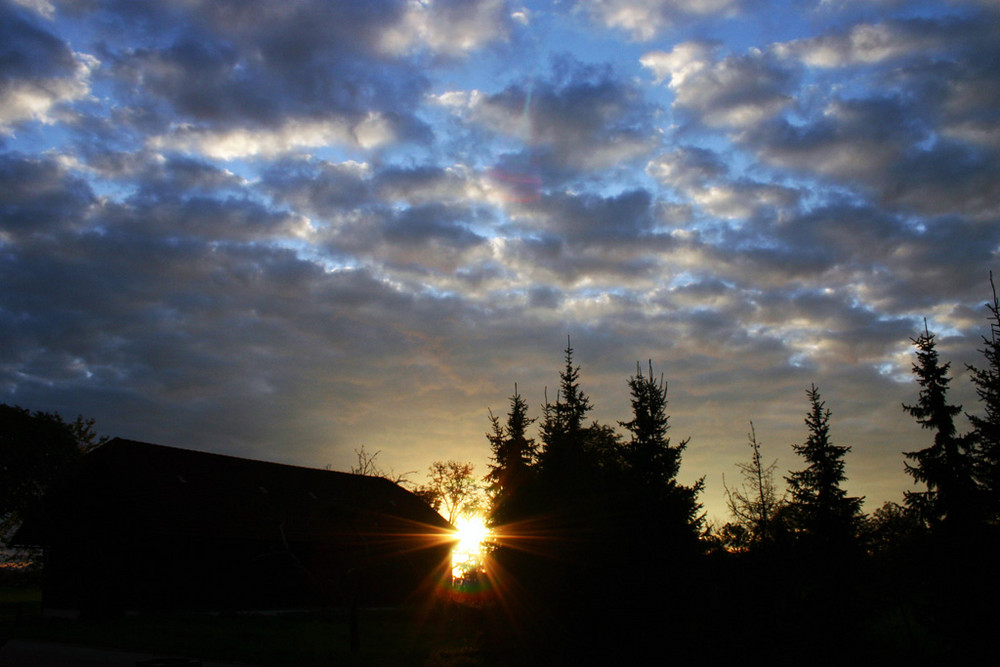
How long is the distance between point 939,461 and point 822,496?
532 cm

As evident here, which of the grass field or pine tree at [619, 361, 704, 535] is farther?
the grass field

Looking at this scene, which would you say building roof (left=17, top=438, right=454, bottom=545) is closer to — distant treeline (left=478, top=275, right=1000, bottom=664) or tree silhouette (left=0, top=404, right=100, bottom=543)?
tree silhouette (left=0, top=404, right=100, bottom=543)

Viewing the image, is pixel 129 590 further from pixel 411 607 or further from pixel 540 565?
pixel 540 565

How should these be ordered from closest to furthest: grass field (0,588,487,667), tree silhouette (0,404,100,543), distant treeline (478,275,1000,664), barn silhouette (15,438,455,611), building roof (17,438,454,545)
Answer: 1. distant treeline (478,275,1000,664)
2. grass field (0,588,487,667)
3. tree silhouette (0,404,100,543)
4. barn silhouette (15,438,455,611)
5. building roof (17,438,454,545)

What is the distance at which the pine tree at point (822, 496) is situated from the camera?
22.1 metres

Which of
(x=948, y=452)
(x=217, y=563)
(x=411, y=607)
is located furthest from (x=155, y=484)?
(x=948, y=452)

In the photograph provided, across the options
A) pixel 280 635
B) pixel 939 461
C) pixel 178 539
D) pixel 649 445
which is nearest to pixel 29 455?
pixel 178 539

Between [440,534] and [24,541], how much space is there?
23101 millimetres

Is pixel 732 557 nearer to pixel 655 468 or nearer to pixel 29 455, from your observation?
pixel 655 468

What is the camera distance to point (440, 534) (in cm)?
4478

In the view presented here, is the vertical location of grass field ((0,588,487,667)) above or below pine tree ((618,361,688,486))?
below

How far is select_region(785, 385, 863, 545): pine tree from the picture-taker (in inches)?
870

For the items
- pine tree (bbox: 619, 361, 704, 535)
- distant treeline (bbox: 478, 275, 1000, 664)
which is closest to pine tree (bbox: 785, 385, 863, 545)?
distant treeline (bbox: 478, 275, 1000, 664)

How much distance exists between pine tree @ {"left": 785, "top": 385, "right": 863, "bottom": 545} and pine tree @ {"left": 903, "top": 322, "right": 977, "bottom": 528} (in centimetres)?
409
